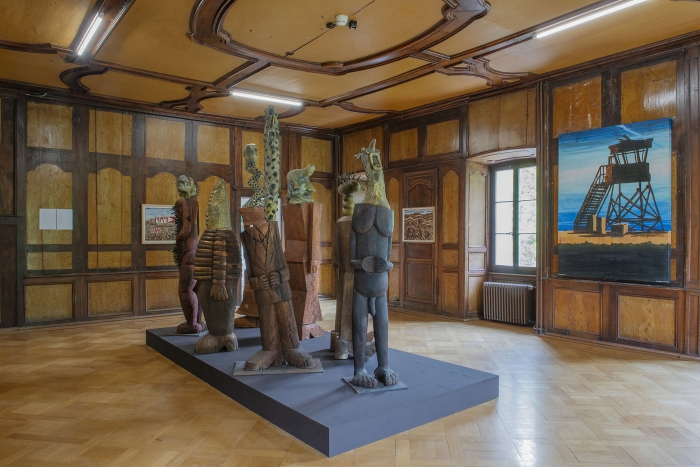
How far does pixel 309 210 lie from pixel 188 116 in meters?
4.28

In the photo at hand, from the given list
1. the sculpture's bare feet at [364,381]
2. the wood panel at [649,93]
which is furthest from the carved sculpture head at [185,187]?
the wood panel at [649,93]

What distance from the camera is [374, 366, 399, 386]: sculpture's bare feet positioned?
11.6 feet

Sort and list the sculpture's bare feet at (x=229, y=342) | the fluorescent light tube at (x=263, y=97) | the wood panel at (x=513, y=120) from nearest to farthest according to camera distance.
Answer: the sculpture's bare feet at (x=229, y=342), the wood panel at (x=513, y=120), the fluorescent light tube at (x=263, y=97)

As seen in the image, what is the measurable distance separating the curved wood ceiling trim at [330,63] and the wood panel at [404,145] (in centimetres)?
233

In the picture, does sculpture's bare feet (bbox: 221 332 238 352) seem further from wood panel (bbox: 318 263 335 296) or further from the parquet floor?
wood panel (bbox: 318 263 335 296)

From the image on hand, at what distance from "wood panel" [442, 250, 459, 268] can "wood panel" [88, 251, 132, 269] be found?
4.99 meters

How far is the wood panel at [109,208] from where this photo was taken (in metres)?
7.37

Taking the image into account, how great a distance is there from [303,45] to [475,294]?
14.9 feet

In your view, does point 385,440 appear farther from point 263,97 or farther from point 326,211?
point 326,211

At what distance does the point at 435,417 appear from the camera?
3396 millimetres

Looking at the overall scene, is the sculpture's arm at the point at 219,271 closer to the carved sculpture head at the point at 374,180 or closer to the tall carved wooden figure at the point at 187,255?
the tall carved wooden figure at the point at 187,255

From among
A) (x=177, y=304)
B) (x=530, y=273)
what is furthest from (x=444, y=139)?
(x=177, y=304)

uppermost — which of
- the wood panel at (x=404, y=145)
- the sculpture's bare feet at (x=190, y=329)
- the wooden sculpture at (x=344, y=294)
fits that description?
the wood panel at (x=404, y=145)

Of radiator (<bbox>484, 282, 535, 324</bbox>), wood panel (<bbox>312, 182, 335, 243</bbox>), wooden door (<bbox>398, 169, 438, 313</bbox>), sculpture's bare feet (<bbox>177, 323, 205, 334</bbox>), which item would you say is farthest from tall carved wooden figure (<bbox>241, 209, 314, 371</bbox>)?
wood panel (<bbox>312, 182, 335, 243</bbox>)
